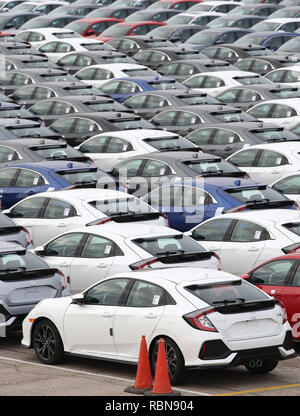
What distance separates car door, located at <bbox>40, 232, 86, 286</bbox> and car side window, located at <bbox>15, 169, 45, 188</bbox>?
4.26 meters

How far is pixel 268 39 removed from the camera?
39.8 meters

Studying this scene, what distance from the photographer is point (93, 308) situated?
47.3 feet

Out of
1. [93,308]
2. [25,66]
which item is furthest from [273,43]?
[93,308]

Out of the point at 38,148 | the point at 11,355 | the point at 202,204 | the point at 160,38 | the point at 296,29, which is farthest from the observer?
the point at 296,29

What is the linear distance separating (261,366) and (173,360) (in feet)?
3.99

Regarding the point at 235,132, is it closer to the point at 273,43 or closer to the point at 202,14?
the point at 273,43

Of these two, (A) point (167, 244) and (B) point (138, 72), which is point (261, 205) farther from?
(B) point (138, 72)

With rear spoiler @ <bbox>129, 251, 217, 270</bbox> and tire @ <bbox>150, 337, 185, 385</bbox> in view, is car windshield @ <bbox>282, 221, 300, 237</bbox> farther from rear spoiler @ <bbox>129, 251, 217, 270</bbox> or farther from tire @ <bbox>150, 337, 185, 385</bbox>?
tire @ <bbox>150, 337, 185, 385</bbox>

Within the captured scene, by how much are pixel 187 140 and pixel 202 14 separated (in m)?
20.7

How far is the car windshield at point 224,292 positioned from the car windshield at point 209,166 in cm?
853

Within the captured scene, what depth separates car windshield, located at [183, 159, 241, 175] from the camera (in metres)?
22.3

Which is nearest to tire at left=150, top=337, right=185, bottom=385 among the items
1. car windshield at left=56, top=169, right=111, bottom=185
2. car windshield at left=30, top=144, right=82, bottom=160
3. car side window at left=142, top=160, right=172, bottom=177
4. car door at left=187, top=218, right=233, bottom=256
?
car door at left=187, top=218, right=233, bottom=256

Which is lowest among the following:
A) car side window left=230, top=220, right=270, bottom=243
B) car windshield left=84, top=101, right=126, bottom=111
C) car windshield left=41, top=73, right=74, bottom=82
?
car windshield left=41, top=73, right=74, bottom=82

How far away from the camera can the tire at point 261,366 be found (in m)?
13.8
